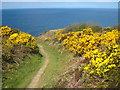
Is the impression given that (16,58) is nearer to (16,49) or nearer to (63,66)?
(16,49)

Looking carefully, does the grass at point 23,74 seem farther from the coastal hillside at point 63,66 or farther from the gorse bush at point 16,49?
the gorse bush at point 16,49

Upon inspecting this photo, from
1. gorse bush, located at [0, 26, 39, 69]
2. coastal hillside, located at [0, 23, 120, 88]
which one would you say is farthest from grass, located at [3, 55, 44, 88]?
gorse bush, located at [0, 26, 39, 69]

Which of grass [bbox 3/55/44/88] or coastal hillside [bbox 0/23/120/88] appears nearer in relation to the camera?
coastal hillside [bbox 0/23/120/88]

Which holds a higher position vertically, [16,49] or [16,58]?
[16,49]

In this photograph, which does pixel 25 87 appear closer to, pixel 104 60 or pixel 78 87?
pixel 78 87

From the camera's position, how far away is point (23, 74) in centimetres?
1617

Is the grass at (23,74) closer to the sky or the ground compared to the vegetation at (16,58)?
closer to the ground

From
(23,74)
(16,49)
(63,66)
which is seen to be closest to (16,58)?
(16,49)

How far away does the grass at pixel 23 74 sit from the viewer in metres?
14.0

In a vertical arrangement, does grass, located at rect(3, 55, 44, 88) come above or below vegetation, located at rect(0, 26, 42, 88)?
below

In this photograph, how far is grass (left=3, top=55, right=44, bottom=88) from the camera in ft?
46.1

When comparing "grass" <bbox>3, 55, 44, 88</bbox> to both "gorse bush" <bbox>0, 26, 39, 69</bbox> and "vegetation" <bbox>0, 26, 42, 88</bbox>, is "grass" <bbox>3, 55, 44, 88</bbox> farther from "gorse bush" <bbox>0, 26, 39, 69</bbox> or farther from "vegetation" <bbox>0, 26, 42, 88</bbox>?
"gorse bush" <bbox>0, 26, 39, 69</bbox>

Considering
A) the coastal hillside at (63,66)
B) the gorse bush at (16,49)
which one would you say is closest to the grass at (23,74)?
the coastal hillside at (63,66)

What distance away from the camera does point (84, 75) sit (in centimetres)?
1355
